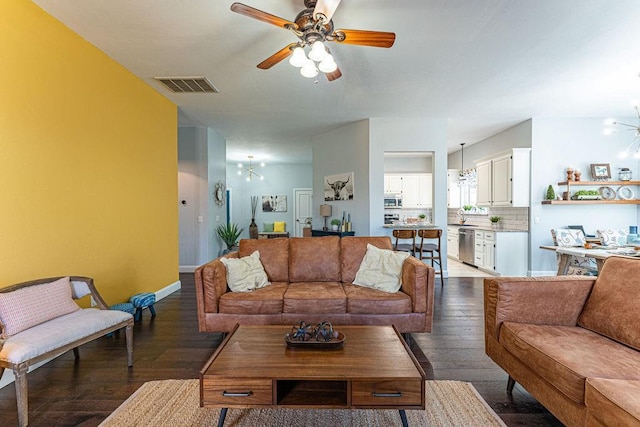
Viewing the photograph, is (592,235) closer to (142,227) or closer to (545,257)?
(545,257)

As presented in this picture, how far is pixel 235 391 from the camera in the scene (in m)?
1.50

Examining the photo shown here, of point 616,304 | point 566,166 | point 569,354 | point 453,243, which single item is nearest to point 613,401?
point 569,354

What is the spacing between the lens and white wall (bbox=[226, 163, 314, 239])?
1028 cm

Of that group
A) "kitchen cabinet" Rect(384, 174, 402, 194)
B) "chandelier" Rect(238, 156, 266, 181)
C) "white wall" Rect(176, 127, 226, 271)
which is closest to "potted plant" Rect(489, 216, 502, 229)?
"kitchen cabinet" Rect(384, 174, 402, 194)

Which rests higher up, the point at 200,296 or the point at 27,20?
the point at 27,20

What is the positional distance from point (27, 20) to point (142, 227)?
2.23 metres

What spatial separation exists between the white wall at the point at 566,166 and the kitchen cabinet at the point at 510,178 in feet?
0.40

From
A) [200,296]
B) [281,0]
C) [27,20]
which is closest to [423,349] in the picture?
[200,296]

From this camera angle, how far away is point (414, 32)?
272cm

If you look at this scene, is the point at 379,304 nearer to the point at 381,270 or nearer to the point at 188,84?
the point at 381,270

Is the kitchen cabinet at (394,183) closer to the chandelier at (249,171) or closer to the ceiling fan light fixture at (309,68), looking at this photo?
the chandelier at (249,171)

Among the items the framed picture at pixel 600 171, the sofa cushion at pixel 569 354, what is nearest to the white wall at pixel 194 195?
the sofa cushion at pixel 569 354

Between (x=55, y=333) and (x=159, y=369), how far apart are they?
773 mm

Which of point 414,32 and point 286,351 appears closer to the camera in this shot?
point 286,351
